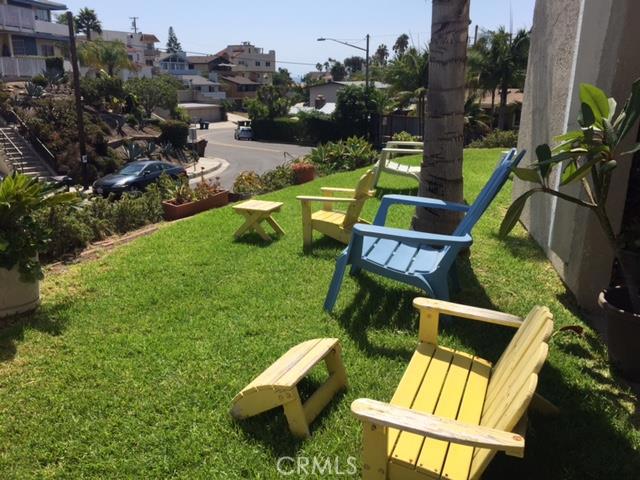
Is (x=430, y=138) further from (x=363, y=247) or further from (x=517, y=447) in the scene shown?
(x=517, y=447)

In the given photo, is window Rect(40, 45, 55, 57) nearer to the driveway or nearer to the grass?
the driveway

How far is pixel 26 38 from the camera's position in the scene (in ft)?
139

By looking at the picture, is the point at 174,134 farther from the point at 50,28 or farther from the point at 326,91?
the point at 326,91

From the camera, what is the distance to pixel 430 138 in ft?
16.5

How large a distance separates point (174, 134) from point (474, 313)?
3276 cm

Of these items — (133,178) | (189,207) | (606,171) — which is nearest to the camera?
(606,171)

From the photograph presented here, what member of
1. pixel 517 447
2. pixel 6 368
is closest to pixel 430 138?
pixel 517 447

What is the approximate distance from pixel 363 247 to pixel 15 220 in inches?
119

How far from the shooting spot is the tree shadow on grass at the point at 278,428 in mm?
2656

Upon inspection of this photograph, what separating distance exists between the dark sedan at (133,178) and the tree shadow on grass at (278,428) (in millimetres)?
13695

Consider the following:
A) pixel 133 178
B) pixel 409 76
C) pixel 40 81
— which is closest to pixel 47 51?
pixel 40 81

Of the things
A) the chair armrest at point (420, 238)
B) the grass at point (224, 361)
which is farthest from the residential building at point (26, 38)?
the chair armrest at point (420, 238)

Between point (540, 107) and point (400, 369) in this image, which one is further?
point (540, 107)

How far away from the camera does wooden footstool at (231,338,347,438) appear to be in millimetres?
2662
